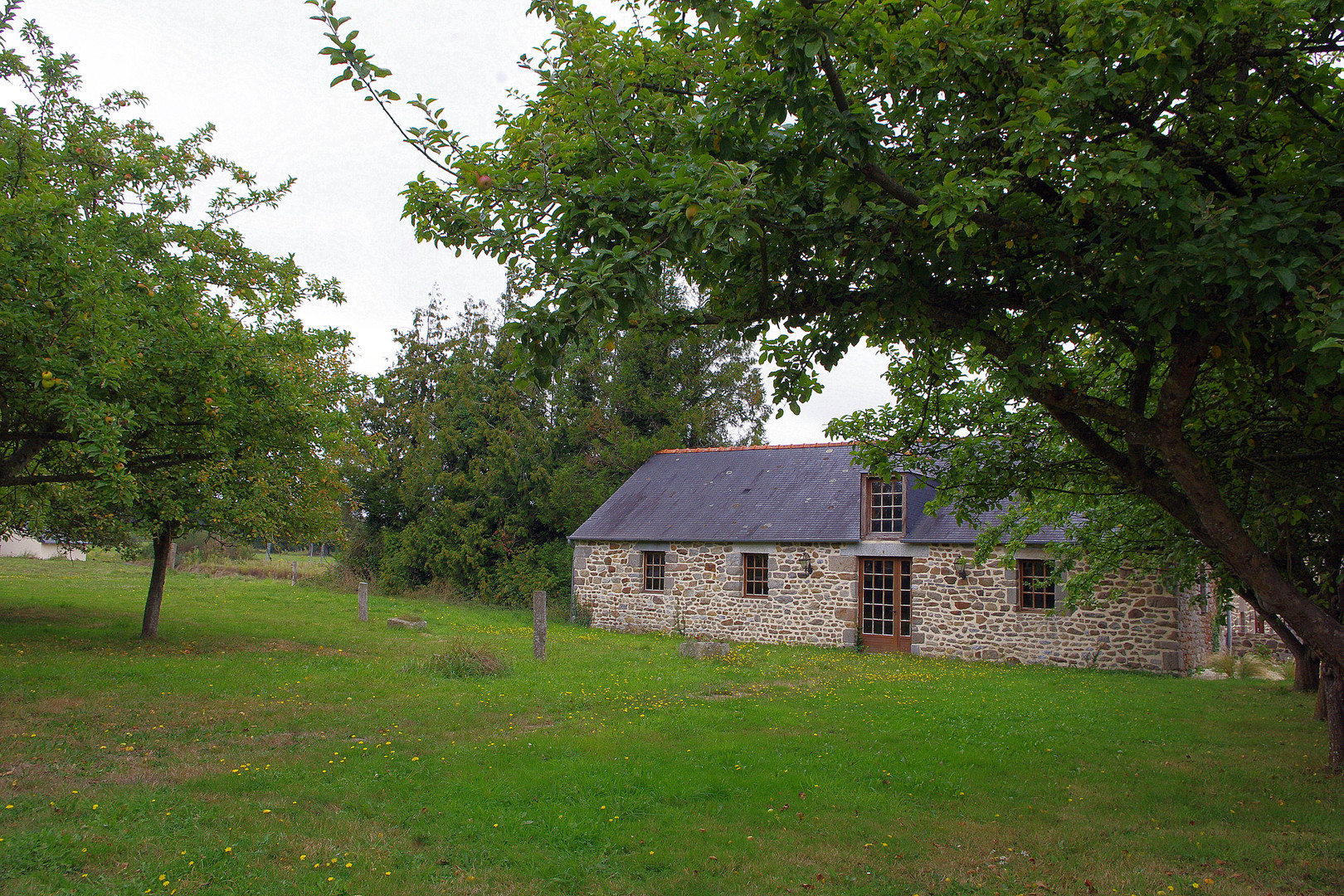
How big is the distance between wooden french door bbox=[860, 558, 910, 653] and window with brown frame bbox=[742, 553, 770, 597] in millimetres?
2417

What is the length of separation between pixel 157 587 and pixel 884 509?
14.3 metres

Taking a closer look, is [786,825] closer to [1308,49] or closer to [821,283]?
[821,283]

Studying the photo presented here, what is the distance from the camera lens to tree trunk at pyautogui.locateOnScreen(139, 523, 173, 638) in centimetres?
1444

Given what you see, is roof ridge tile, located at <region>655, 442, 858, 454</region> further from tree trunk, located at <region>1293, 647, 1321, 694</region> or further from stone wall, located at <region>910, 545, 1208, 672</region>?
tree trunk, located at <region>1293, 647, 1321, 694</region>

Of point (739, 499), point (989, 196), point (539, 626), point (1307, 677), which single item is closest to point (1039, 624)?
point (1307, 677)

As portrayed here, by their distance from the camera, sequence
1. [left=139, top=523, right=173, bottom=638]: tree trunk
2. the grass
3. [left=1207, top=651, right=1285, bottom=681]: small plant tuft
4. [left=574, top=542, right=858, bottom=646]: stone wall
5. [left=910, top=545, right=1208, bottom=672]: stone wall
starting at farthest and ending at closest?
[left=574, top=542, right=858, bottom=646]: stone wall
[left=1207, top=651, right=1285, bottom=681]: small plant tuft
[left=910, top=545, right=1208, bottom=672]: stone wall
[left=139, top=523, right=173, bottom=638]: tree trunk
the grass

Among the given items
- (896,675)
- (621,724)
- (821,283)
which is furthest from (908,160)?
(896,675)

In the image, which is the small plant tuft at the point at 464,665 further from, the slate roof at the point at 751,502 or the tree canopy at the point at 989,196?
the slate roof at the point at 751,502

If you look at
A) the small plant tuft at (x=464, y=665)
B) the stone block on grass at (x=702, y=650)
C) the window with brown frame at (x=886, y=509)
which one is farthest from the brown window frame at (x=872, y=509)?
the small plant tuft at (x=464, y=665)

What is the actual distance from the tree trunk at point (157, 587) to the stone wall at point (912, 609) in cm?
1024

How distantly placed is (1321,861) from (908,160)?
5.23 metres

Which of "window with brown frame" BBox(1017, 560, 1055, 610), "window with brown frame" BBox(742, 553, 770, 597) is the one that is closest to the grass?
"window with brown frame" BBox(1017, 560, 1055, 610)

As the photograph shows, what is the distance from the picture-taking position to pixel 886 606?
18.4 m

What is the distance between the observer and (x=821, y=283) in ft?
18.2
